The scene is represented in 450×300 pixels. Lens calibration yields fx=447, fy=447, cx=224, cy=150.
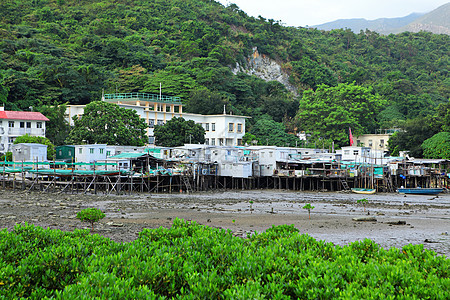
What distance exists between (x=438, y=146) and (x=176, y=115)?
47.1m

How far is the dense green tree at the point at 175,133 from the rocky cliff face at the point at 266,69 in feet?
193

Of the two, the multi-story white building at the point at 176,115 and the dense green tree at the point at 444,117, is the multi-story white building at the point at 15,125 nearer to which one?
the multi-story white building at the point at 176,115

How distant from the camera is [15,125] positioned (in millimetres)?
67000

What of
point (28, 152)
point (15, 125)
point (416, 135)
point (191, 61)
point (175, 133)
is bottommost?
point (28, 152)

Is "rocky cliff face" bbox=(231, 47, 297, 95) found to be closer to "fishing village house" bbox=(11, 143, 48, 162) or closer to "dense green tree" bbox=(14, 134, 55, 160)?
"dense green tree" bbox=(14, 134, 55, 160)

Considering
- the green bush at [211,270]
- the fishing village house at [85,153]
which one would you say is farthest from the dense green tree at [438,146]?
the green bush at [211,270]

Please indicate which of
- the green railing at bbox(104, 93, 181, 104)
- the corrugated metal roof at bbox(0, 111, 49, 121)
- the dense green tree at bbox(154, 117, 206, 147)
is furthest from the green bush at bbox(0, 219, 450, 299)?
the green railing at bbox(104, 93, 181, 104)

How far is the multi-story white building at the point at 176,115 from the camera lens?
277 ft

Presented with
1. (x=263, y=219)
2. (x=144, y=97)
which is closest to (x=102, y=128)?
(x=144, y=97)

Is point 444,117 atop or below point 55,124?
atop

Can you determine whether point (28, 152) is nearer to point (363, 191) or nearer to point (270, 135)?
point (363, 191)

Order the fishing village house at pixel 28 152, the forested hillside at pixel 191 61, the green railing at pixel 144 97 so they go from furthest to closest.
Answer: the forested hillside at pixel 191 61, the green railing at pixel 144 97, the fishing village house at pixel 28 152

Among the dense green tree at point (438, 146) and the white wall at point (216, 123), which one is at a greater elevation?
the white wall at point (216, 123)

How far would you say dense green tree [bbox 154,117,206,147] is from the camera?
252ft
